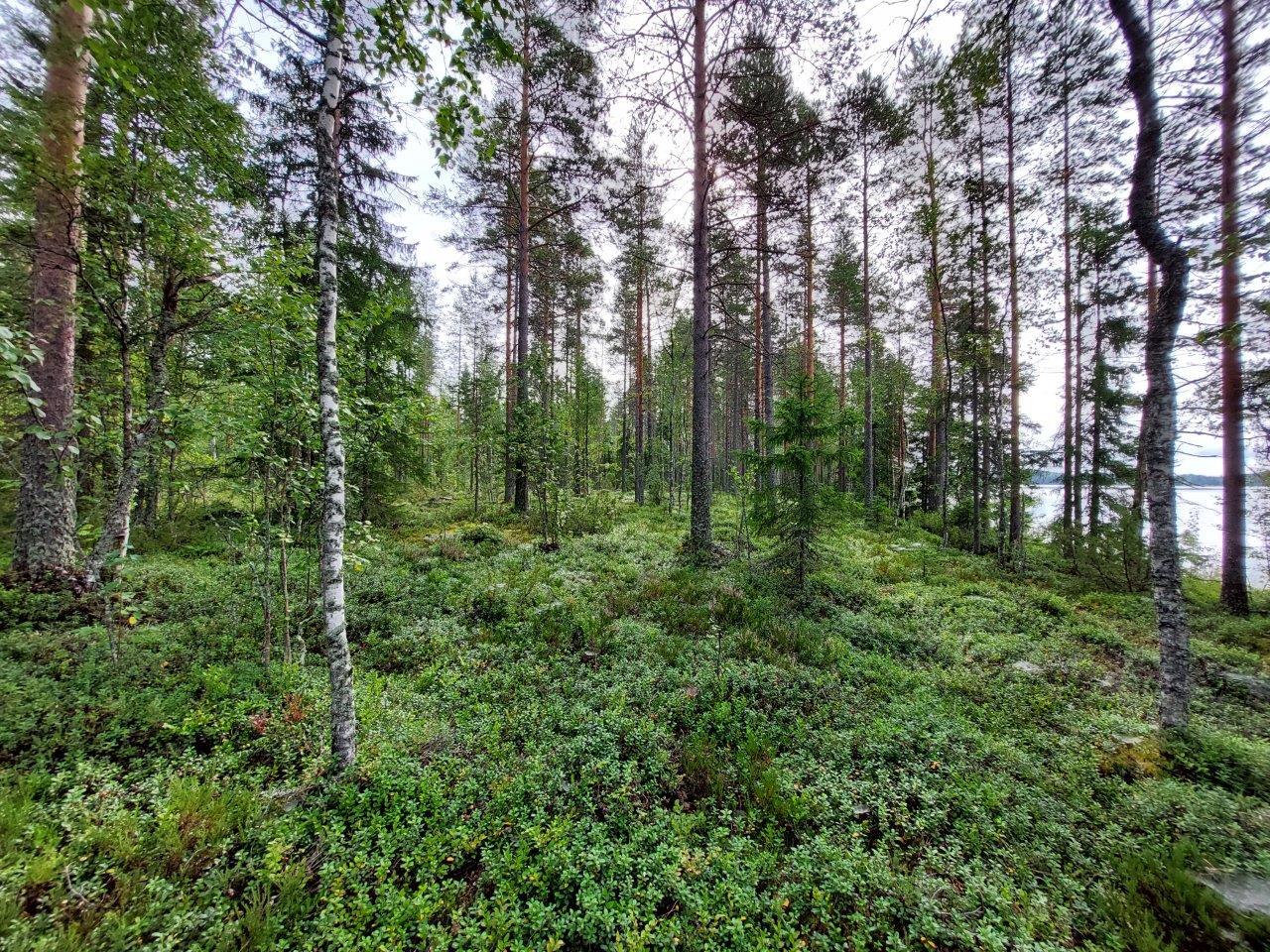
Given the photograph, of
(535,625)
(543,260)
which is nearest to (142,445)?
(535,625)

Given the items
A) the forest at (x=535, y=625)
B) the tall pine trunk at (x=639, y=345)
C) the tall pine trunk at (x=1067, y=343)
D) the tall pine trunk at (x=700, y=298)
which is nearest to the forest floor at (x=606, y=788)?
the forest at (x=535, y=625)

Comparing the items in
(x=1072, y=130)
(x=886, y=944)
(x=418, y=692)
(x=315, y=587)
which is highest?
(x=1072, y=130)

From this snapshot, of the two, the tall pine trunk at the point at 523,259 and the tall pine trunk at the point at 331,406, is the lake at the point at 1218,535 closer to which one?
the tall pine trunk at the point at 331,406

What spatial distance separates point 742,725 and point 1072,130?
17403mm

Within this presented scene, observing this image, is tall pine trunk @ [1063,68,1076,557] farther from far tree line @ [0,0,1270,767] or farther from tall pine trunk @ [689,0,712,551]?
tall pine trunk @ [689,0,712,551]

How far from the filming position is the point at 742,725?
459 centimetres

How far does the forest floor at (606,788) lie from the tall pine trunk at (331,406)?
526mm

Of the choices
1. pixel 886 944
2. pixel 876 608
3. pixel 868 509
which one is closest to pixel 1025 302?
pixel 868 509

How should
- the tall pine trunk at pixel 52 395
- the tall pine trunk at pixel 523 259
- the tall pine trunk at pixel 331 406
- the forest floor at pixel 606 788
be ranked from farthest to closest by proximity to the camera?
1. the tall pine trunk at pixel 523 259
2. the tall pine trunk at pixel 52 395
3. the tall pine trunk at pixel 331 406
4. the forest floor at pixel 606 788

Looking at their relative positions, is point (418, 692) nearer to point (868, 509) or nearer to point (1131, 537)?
point (1131, 537)

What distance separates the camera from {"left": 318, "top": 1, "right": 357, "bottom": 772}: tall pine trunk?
3.45 metres

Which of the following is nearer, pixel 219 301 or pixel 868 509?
pixel 219 301

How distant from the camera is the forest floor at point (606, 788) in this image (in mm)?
2648

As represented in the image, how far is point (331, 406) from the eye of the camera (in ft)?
11.9
